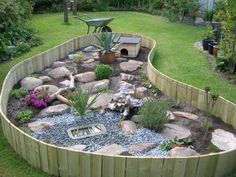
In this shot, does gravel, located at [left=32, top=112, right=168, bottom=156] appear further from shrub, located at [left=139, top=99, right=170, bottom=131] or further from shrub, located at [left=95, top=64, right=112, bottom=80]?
shrub, located at [left=95, top=64, right=112, bottom=80]

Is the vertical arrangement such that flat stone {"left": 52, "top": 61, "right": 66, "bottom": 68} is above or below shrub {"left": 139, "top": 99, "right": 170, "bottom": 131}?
above

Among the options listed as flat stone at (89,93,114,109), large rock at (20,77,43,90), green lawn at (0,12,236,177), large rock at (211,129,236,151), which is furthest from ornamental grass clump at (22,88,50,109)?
large rock at (211,129,236,151)

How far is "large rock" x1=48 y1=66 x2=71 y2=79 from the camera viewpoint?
25.3ft

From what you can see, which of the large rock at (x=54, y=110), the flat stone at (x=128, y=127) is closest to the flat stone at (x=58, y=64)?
the large rock at (x=54, y=110)

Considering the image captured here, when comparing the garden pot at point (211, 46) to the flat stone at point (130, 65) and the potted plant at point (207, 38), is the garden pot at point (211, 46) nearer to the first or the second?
the potted plant at point (207, 38)

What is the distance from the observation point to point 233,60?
7566 millimetres

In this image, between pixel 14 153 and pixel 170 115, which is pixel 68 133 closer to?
pixel 14 153

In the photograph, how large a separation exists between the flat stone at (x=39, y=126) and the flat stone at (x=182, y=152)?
2037 millimetres

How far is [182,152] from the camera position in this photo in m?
4.75

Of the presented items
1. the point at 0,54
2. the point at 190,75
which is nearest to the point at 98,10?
the point at 0,54

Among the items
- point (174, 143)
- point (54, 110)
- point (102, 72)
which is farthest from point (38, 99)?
point (174, 143)

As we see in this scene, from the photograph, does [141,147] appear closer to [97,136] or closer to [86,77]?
[97,136]

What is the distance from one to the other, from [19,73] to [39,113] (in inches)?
64.2

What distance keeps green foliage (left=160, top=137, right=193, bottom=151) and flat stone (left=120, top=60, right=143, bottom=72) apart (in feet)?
11.0
